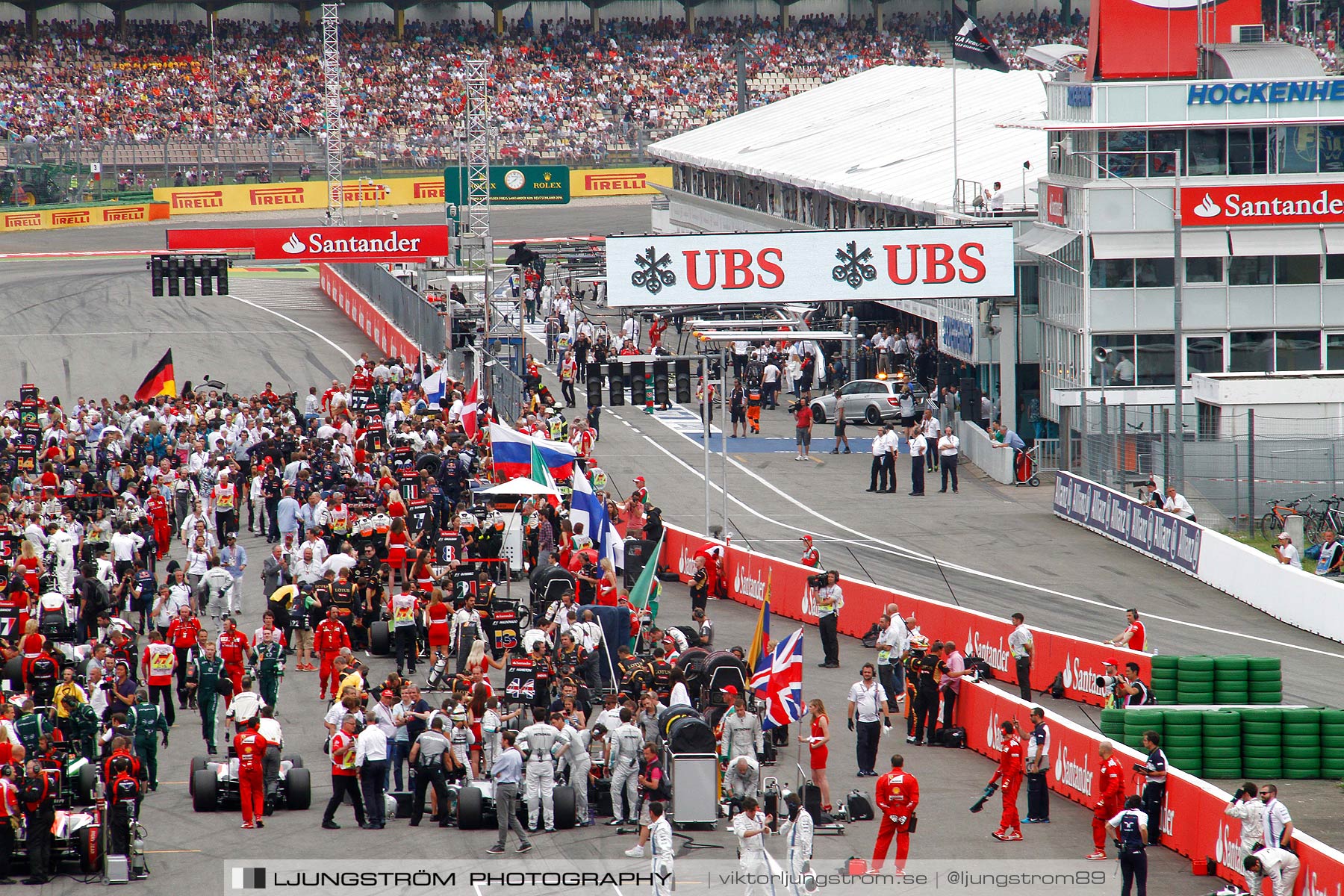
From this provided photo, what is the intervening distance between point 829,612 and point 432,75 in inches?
2614

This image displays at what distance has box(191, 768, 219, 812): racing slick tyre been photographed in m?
17.9

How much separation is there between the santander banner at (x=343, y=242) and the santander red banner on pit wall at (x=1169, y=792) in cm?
3417

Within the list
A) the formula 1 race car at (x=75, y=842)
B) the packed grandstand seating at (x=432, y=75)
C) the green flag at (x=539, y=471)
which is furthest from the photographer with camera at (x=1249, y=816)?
the packed grandstand seating at (x=432, y=75)

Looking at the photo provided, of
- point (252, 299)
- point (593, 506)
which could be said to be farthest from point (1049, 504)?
point (252, 299)

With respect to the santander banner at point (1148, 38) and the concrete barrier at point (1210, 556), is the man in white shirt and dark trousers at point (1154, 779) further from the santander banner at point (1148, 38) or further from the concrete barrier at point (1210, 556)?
the santander banner at point (1148, 38)

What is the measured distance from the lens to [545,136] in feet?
277

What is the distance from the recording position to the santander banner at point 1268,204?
3584 centimetres

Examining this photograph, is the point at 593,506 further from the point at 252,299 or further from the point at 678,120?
the point at 678,120

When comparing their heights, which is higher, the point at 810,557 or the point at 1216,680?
the point at 810,557

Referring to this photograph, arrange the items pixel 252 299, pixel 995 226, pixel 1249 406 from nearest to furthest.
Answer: pixel 1249 406
pixel 995 226
pixel 252 299

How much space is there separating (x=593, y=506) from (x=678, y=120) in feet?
204

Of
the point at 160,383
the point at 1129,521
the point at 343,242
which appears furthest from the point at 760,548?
the point at 343,242

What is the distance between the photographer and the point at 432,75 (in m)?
85.8

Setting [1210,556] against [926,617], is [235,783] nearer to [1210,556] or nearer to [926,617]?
[926,617]
